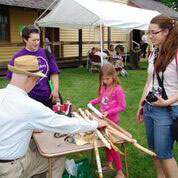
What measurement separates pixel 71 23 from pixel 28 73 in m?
10.1

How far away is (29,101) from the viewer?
2.51 m

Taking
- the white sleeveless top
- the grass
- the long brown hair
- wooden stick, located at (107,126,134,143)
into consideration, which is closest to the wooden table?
wooden stick, located at (107,126,134,143)

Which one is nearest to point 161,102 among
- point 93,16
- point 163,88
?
point 163,88

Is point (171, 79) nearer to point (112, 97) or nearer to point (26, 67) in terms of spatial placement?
point (112, 97)

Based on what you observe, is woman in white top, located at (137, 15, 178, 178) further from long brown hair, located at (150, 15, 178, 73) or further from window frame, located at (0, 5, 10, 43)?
window frame, located at (0, 5, 10, 43)

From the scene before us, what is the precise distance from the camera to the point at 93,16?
10.8 m

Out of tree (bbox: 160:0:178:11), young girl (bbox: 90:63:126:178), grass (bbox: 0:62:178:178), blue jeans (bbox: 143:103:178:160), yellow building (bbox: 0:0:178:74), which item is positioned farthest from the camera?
tree (bbox: 160:0:178:11)

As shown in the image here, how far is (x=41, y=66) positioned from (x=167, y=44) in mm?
1708

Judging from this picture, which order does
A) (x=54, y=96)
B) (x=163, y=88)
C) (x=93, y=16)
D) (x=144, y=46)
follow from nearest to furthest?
(x=163, y=88) < (x=54, y=96) < (x=93, y=16) < (x=144, y=46)

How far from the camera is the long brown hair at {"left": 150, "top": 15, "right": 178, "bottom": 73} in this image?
280 centimetres

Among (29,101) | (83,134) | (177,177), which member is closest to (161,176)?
(177,177)

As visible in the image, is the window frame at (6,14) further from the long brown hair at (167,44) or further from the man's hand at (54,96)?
the long brown hair at (167,44)

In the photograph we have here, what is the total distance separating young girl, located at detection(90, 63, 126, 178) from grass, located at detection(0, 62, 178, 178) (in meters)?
0.37

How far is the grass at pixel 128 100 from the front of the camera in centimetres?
438
